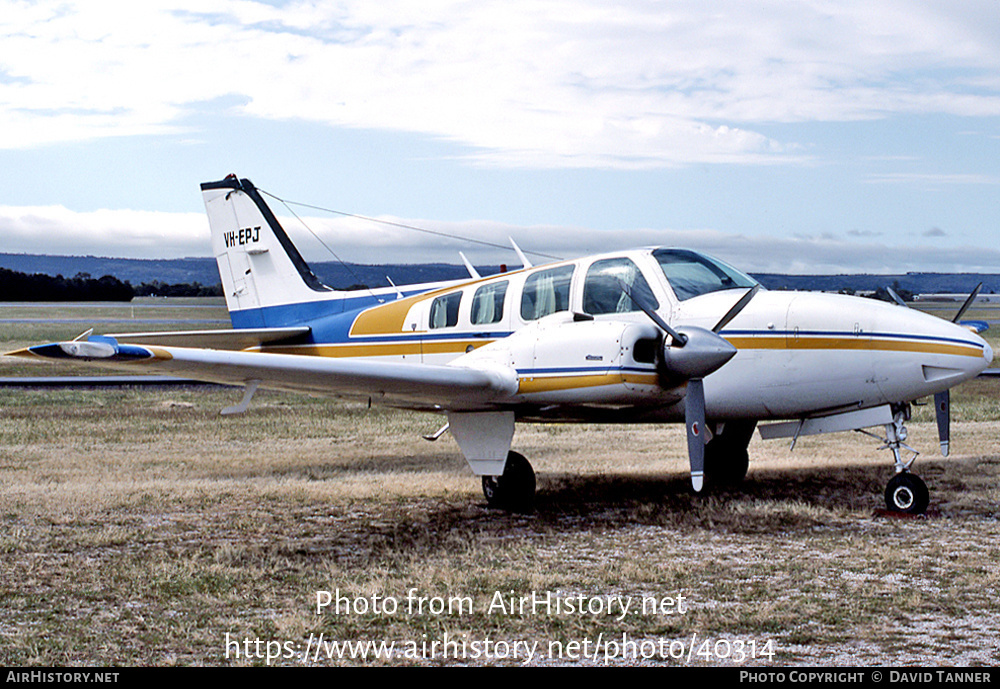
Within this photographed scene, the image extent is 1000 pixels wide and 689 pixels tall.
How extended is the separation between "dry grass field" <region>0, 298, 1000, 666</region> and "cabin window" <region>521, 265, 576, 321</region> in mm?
2365

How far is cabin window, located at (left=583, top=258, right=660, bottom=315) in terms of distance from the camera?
36.4 feet

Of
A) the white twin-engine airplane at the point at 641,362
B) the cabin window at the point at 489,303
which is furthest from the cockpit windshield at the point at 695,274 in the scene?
the cabin window at the point at 489,303

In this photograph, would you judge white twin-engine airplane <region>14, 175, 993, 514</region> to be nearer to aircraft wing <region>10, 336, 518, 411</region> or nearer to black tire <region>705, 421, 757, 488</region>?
aircraft wing <region>10, 336, 518, 411</region>

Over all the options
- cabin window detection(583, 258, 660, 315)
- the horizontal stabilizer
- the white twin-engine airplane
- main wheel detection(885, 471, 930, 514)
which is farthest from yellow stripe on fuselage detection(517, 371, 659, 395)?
the horizontal stabilizer

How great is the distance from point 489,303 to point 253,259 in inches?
218

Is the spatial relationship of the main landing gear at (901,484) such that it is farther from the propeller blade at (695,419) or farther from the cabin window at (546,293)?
the cabin window at (546,293)

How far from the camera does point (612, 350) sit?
32.6 ft

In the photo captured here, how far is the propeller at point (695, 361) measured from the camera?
9930 mm

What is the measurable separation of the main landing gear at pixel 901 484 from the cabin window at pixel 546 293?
3702 millimetres

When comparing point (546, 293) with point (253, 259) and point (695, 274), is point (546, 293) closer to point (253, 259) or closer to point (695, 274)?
point (695, 274)

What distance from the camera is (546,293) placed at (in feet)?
38.2

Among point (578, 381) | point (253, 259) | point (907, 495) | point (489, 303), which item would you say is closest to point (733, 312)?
point (578, 381)

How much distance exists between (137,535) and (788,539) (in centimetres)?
666
